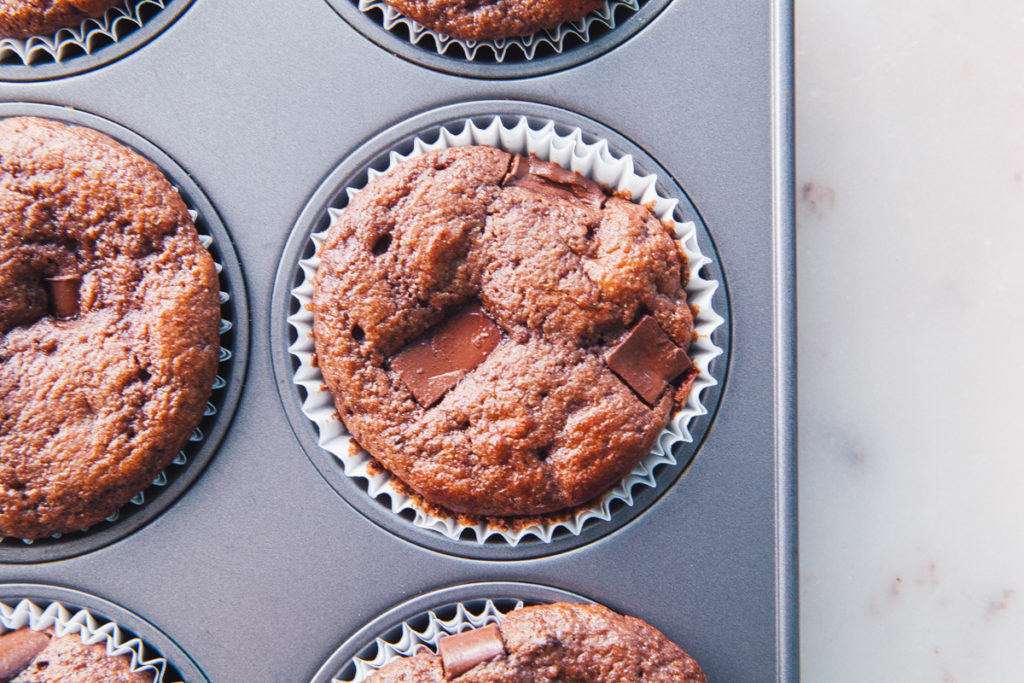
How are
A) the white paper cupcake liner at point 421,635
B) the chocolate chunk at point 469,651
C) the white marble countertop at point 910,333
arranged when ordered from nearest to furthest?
the chocolate chunk at point 469,651
the white paper cupcake liner at point 421,635
the white marble countertop at point 910,333

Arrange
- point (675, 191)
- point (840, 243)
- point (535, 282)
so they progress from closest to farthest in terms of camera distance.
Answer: point (535, 282) → point (675, 191) → point (840, 243)

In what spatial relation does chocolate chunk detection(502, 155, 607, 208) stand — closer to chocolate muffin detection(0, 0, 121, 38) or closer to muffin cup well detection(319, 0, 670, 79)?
muffin cup well detection(319, 0, 670, 79)

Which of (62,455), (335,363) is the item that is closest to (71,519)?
(62,455)

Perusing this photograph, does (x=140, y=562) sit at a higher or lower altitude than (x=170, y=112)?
lower

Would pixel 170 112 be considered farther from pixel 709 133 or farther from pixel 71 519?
pixel 709 133

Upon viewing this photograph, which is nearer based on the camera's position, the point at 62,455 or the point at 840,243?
the point at 62,455

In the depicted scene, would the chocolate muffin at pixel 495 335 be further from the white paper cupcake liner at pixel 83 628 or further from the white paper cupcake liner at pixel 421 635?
the white paper cupcake liner at pixel 83 628

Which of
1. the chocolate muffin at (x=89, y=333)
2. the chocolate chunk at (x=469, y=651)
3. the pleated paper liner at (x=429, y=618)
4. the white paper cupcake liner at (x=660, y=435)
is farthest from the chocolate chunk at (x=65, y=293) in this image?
the chocolate chunk at (x=469, y=651)
